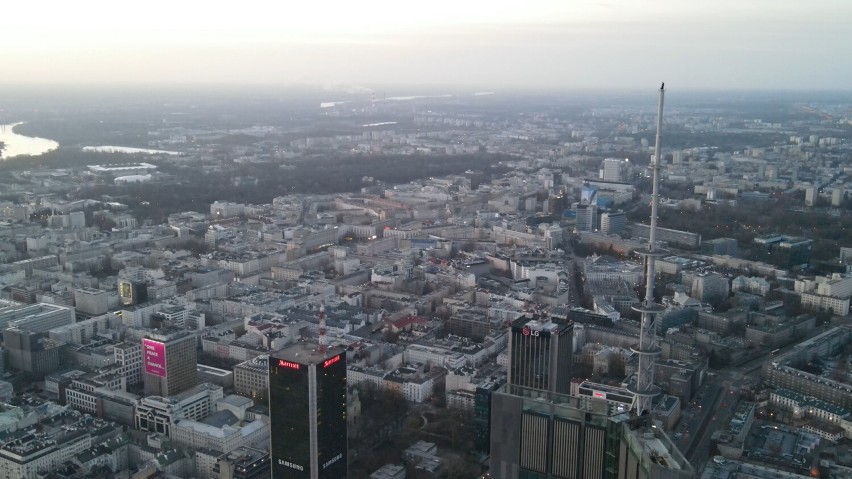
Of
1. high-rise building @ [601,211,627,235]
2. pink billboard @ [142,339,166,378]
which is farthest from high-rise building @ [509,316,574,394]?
high-rise building @ [601,211,627,235]

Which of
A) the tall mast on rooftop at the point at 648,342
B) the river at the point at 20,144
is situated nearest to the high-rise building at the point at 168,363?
the tall mast on rooftop at the point at 648,342

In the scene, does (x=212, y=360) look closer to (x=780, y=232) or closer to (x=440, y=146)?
(x=780, y=232)

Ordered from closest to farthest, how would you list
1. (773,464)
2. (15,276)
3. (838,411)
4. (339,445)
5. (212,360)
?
(339,445)
(773,464)
(838,411)
(212,360)
(15,276)

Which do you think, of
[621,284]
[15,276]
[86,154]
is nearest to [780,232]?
[621,284]

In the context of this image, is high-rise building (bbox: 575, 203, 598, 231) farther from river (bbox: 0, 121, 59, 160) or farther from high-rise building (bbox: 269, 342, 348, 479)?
river (bbox: 0, 121, 59, 160)

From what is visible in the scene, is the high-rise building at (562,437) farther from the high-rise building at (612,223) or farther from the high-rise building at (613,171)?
the high-rise building at (613,171)

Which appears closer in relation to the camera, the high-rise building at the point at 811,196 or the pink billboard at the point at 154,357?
the pink billboard at the point at 154,357
